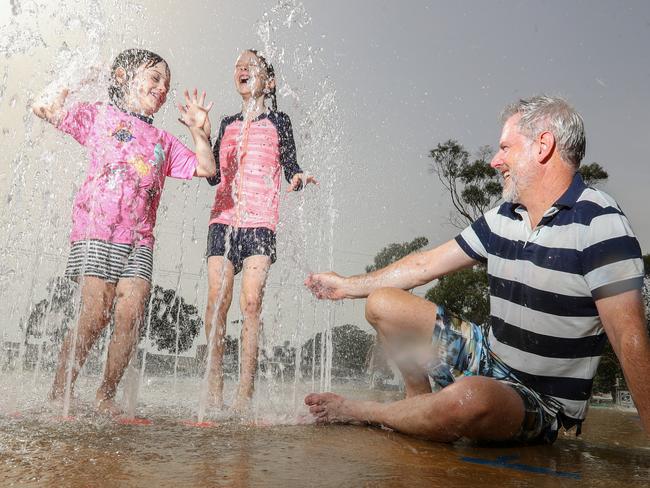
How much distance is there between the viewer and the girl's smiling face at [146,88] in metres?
3.42

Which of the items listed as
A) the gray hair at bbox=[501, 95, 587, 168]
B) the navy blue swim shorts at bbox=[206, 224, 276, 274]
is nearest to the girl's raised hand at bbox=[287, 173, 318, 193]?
the navy blue swim shorts at bbox=[206, 224, 276, 274]

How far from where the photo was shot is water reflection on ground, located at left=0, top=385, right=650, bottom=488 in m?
1.33

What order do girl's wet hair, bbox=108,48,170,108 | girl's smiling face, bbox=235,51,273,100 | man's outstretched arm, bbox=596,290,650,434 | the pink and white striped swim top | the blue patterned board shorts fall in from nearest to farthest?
man's outstretched arm, bbox=596,290,650,434 < the blue patterned board shorts < girl's wet hair, bbox=108,48,170,108 < the pink and white striped swim top < girl's smiling face, bbox=235,51,273,100

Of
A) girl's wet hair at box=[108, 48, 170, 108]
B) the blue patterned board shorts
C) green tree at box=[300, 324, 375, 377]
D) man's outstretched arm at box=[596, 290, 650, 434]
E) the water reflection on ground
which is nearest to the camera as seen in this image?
the water reflection on ground

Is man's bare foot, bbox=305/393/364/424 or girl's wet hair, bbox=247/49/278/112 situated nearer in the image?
man's bare foot, bbox=305/393/364/424

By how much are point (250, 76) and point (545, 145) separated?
90.1 inches

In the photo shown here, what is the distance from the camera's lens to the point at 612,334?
188cm

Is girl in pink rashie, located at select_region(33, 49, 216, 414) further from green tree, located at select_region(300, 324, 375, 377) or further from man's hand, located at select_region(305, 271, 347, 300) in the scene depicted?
green tree, located at select_region(300, 324, 375, 377)

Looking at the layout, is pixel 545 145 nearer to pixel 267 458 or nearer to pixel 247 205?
pixel 267 458

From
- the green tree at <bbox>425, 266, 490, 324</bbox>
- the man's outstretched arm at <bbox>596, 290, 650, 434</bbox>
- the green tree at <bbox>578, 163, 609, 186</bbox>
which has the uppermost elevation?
the green tree at <bbox>578, 163, 609, 186</bbox>

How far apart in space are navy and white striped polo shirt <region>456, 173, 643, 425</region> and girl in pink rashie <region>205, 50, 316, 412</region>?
165 cm

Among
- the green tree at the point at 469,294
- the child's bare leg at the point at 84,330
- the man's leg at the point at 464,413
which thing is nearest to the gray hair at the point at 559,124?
Result: the man's leg at the point at 464,413

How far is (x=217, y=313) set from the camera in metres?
3.47

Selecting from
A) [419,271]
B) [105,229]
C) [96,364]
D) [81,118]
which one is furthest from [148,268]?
[96,364]
